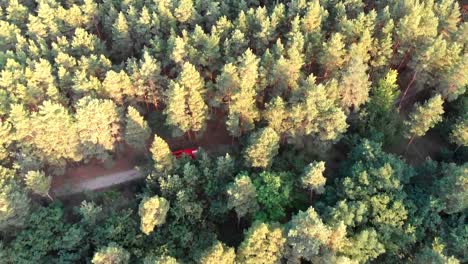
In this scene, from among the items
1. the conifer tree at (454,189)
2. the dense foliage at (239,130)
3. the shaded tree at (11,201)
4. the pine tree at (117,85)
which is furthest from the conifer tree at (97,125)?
the conifer tree at (454,189)

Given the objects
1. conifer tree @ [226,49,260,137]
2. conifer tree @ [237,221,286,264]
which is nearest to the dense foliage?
conifer tree @ [237,221,286,264]

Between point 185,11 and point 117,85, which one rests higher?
point 185,11

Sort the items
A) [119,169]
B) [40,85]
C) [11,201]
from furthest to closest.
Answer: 1. [119,169]
2. [40,85]
3. [11,201]

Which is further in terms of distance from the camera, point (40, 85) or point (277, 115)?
point (40, 85)

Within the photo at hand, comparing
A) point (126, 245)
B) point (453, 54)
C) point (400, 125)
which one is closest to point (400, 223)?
point (400, 125)

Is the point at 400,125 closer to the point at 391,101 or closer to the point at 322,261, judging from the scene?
the point at 391,101

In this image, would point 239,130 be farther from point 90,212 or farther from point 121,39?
point 121,39

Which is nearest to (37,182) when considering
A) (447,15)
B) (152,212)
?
(152,212)
